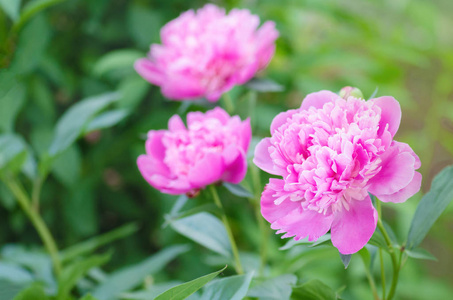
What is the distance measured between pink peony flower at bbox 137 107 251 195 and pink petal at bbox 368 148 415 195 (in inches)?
4.4

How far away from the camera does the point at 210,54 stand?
1.90 ft

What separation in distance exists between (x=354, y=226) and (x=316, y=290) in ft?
0.21

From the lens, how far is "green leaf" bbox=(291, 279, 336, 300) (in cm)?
32

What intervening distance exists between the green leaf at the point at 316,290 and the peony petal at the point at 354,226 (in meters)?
0.05

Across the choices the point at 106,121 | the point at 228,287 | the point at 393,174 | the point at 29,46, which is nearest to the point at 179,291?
the point at 228,287

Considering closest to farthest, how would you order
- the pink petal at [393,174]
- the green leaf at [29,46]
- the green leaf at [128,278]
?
the pink petal at [393,174] < the green leaf at [128,278] < the green leaf at [29,46]

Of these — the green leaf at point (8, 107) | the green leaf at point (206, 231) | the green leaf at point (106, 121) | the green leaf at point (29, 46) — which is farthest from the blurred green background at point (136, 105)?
the green leaf at point (206, 231)

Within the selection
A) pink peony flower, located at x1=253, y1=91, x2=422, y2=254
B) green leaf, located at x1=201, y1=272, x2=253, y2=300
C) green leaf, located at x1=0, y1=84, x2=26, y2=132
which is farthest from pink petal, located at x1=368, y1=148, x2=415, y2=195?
green leaf, located at x1=0, y1=84, x2=26, y2=132

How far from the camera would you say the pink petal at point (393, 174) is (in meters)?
0.27

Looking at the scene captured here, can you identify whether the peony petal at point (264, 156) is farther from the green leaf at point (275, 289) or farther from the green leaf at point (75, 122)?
the green leaf at point (75, 122)

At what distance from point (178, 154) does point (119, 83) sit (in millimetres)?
617

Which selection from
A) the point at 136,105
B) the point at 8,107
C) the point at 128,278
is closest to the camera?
the point at 128,278

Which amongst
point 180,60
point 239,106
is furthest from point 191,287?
point 180,60

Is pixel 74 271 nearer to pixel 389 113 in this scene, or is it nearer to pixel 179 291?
pixel 179 291
